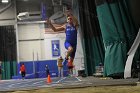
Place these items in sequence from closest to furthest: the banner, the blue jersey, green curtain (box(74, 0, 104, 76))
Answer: the blue jersey, green curtain (box(74, 0, 104, 76)), the banner

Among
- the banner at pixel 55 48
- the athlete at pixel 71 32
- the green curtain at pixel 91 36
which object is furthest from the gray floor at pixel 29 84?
the banner at pixel 55 48

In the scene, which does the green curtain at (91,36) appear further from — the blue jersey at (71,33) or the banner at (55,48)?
the banner at (55,48)

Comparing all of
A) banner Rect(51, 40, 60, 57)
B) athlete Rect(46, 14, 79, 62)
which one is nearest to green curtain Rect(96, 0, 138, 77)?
athlete Rect(46, 14, 79, 62)

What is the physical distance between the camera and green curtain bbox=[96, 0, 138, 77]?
1156 centimetres

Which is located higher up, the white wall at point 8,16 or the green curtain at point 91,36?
the white wall at point 8,16

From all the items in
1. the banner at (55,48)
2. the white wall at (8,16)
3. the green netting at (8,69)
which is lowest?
the green netting at (8,69)

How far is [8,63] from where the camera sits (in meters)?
25.9

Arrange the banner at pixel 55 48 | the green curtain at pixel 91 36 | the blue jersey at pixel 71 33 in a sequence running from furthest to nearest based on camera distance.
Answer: the banner at pixel 55 48 < the green curtain at pixel 91 36 < the blue jersey at pixel 71 33

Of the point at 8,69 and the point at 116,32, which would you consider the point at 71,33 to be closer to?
the point at 116,32

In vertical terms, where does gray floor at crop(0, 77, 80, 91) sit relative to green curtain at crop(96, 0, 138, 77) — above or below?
A: below

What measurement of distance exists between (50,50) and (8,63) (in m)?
3.37

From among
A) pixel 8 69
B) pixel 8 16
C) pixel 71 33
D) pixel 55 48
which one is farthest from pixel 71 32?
pixel 8 16

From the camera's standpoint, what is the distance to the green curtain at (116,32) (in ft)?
37.9

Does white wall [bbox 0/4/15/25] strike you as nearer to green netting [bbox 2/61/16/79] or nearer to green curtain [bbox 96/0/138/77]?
green netting [bbox 2/61/16/79]
